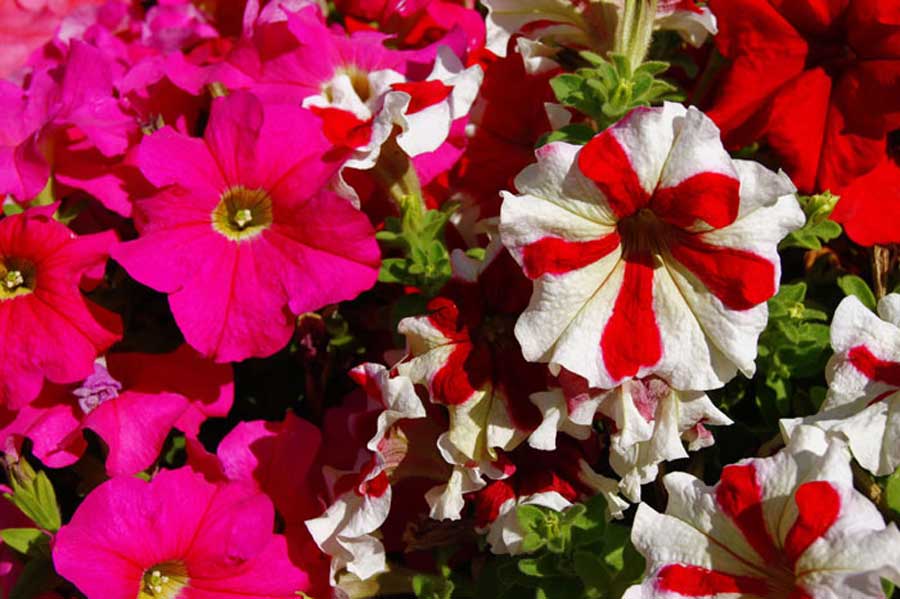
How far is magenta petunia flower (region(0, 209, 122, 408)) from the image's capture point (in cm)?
105

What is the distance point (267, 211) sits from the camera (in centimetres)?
111

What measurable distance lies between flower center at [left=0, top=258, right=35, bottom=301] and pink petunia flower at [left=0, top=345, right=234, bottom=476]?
0.11 metres

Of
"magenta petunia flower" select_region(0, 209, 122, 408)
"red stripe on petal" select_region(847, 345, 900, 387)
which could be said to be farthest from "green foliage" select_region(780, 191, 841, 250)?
"magenta petunia flower" select_region(0, 209, 122, 408)

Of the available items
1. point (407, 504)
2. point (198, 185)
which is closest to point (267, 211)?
point (198, 185)

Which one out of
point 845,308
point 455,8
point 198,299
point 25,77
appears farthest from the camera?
point 25,77

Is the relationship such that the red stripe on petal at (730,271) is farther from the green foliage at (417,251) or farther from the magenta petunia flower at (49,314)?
the magenta petunia flower at (49,314)

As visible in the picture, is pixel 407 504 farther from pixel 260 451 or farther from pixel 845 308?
pixel 845 308

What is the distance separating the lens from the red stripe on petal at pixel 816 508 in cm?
82

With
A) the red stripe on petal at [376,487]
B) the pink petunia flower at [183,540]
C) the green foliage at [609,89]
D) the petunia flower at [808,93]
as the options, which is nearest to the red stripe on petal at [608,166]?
the green foliage at [609,89]

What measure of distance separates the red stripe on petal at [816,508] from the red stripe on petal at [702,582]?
0.26ft

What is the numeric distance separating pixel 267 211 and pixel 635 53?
424 millimetres

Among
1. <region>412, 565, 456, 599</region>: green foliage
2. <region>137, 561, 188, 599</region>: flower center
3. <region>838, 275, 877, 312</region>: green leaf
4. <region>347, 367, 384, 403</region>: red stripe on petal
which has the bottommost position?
<region>137, 561, 188, 599</region>: flower center

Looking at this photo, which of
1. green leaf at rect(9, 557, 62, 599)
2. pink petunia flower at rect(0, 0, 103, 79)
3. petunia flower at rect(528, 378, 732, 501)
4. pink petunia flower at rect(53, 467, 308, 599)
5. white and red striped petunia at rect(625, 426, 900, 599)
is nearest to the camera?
white and red striped petunia at rect(625, 426, 900, 599)

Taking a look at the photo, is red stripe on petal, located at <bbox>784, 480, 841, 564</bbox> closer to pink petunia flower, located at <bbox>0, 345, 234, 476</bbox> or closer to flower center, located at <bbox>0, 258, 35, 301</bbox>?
pink petunia flower, located at <bbox>0, 345, 234, 476</bbox>
